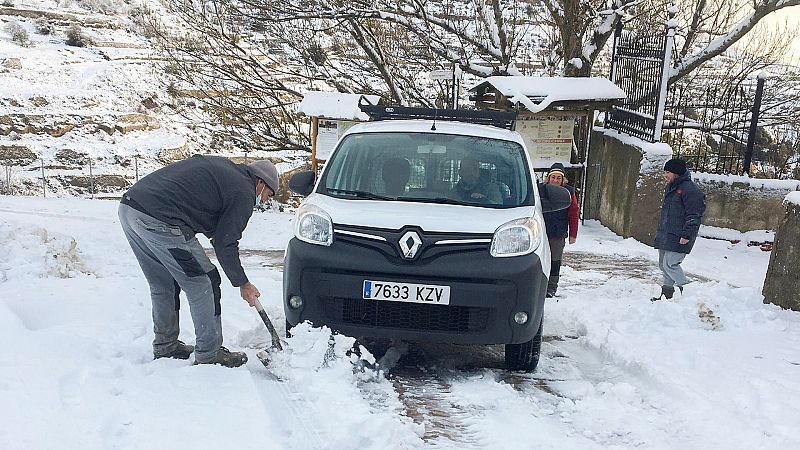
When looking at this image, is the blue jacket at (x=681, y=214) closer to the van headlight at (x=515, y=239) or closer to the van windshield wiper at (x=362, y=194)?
the van headlight at (x=515, y=239)

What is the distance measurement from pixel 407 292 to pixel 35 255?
14.8 feet

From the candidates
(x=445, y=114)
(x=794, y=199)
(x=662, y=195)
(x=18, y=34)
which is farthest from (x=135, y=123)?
(x=794, y=199)

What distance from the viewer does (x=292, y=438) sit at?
3.58 meters

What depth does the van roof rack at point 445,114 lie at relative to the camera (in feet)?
20.5

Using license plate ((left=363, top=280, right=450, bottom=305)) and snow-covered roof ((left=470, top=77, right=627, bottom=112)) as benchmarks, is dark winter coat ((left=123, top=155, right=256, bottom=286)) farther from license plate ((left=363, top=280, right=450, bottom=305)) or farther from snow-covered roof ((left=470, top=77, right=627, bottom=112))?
snow-covered roof ((left=470, top=77, right=627, bottom=112))

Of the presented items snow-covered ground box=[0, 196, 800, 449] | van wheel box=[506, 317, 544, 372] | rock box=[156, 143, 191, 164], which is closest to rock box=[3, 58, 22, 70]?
rock box=[156, 143, 191, 164]

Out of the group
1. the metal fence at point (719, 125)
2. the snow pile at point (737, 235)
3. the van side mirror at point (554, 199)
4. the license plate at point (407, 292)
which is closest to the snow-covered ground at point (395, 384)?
the license plate at point (407, 292)

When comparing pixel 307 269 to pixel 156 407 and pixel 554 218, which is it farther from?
pixel 554 218

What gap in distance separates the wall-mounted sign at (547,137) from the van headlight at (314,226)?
7777mm

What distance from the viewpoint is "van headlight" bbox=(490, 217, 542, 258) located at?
4.59 meters

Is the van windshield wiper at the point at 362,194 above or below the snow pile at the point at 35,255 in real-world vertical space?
above

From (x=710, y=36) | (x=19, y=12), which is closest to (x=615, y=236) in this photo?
(x=710, y=36)

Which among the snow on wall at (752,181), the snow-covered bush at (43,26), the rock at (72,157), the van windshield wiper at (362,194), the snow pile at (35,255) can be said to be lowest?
the rock at (72,157)

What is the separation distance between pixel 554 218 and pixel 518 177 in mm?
2150
